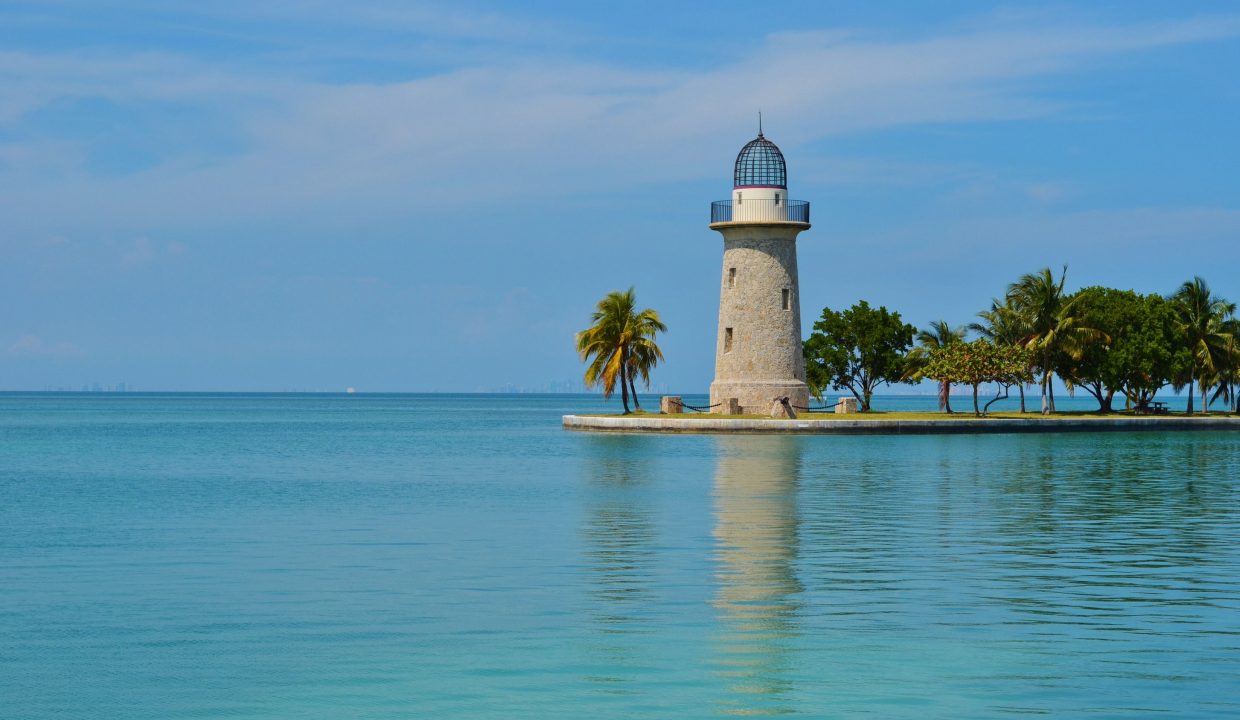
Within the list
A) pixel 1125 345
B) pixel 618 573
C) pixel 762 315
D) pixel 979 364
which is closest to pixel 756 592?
pixel 618 573

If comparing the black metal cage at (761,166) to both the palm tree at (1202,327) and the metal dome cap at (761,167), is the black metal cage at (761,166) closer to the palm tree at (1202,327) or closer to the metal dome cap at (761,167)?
the metal dome cap at (761,167)

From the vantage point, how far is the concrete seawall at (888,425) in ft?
189

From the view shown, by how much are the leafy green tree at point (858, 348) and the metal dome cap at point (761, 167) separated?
460 inches

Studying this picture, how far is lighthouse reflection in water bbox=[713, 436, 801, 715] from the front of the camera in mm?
11711

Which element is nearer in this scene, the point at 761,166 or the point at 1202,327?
the point at 761,166

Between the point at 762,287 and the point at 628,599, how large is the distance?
153 feet

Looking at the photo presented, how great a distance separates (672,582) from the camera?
1727 cm

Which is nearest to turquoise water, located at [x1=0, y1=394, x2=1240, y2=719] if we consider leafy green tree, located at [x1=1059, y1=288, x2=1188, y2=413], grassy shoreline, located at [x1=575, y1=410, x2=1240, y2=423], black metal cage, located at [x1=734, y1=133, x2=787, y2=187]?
grassy shoreline, located at [x1=575, y1=410, x2=1240, y2=423]

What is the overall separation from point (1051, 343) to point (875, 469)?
34625mm

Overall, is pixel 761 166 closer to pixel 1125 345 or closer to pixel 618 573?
pixel 1125 345

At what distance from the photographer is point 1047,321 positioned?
71125 millimetres

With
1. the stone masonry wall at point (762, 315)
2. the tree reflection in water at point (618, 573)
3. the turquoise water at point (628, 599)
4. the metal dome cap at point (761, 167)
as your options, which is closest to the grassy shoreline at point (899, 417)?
the stone masonry wall at point (762, 315)

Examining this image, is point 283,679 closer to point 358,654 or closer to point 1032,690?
point 358,654

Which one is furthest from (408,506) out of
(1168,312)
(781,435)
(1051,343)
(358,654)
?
(1168,312)
